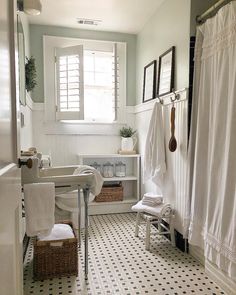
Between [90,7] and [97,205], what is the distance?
254cm

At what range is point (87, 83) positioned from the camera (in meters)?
3.72

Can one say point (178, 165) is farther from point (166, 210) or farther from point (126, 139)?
point (126, 139)

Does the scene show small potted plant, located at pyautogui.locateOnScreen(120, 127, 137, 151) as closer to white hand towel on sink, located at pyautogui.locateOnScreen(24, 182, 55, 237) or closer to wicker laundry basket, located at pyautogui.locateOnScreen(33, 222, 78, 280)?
wicker laundry basket, located at pyautogui.locateOnScreen(33, 222, 78, 280)

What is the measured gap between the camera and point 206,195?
2127mm

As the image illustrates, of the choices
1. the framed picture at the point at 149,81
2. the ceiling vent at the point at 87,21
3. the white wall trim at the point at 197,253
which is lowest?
the white wall trim at the point at 197,253

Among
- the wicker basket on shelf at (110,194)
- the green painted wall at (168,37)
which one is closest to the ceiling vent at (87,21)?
the green painted wall at (168,37)

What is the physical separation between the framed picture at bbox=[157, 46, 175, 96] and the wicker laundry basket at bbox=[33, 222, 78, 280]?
1.82m

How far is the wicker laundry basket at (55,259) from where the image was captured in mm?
1998

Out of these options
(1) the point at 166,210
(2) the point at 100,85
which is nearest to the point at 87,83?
(2) the point at 100,85

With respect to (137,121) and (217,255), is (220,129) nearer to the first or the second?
(217,255)

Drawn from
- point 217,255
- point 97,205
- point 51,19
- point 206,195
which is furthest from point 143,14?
point 217,255

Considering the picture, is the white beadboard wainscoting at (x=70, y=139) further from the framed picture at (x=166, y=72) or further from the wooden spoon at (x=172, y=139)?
the wooden spoon at (x=172, y=139)

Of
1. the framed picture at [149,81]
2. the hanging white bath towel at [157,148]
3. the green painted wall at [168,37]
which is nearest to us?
the green painted wall at [168,37]

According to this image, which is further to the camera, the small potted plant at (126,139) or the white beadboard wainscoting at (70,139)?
the small potted plant at (126,139)
